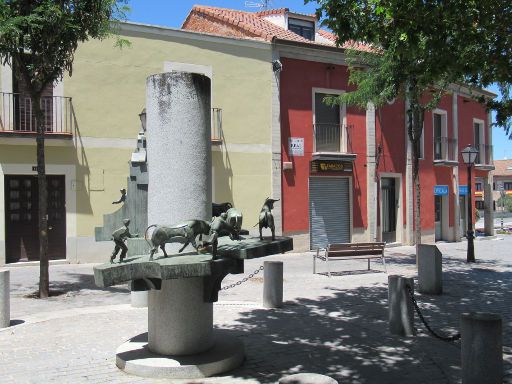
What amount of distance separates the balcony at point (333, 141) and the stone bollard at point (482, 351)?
582 inches

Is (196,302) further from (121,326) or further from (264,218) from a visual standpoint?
(121,326)

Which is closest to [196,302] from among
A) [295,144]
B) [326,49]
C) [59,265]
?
[59,265]

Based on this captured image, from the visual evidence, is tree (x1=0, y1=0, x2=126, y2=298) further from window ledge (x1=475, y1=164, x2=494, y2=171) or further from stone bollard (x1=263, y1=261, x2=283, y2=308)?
window ledge (x1=475, y1=164, x2=494, y2=171)

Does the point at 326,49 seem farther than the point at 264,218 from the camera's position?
Yes

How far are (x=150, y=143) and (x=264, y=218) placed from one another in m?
1.48

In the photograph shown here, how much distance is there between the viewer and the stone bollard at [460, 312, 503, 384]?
15.2 feet

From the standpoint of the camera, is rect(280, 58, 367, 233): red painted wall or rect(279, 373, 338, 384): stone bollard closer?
rect(279, 373, 338, 384): stone bollard

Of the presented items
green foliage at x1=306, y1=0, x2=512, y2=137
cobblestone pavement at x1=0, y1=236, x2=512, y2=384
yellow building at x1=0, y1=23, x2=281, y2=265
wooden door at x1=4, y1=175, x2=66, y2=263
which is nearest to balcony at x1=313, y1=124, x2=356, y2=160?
yellow building at x1=0, y1=23, x2=281, y2=265

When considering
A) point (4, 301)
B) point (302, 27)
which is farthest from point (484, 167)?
point (4, 301)

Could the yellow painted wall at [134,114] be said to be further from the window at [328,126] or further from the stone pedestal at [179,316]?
the stone pedestal at [179,316]

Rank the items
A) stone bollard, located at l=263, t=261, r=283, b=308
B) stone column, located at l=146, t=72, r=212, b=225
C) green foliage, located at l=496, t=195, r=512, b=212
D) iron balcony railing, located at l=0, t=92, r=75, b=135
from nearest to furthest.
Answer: stone column, located at l=146, t=72, r=212, b=225, stone bollard, located at l=263, t=261, r=283, b=308, iron balcony railing, located at l=0, t=92, r=75, b=135, green foliage, located at l=496, t=195, r=512, b=212

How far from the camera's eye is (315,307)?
881 cm

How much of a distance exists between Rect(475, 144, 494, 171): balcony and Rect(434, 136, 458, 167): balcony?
2.74 m

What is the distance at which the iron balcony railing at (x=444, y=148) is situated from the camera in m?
24.0
